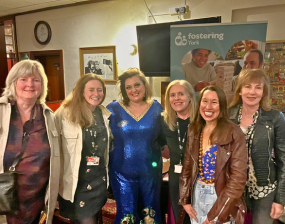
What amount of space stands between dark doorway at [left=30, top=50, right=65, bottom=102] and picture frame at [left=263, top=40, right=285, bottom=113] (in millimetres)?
4131

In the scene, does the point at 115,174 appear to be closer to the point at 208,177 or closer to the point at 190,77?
the point at 208,177

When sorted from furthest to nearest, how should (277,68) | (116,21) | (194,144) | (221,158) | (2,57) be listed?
(2,57) < (116,21) < (277,68) < (194,144) < (221,158)

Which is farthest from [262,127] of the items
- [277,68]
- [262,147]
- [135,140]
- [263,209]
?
[277,68]

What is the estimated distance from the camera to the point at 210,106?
150 cm

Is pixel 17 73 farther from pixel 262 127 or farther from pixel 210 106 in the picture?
pixel 262 127

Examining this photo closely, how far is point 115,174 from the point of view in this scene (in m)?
2.04

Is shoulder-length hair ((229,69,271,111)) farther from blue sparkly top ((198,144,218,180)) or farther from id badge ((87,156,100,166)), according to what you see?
id badge ((87,156,100,166))

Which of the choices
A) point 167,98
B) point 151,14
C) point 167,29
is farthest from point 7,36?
point 167,98

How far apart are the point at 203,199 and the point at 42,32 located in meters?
5.22

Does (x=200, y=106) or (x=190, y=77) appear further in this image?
(x=190, y=77)

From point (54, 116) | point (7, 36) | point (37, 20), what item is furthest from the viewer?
point (7, 36)

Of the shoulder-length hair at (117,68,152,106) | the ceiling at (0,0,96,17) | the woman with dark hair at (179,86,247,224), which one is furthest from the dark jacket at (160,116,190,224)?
the ceiling at (0,0,96,17)

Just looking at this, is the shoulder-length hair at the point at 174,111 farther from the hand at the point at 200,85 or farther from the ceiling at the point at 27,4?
the ceiling at the point at 27,4

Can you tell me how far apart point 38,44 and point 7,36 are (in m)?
1.02
